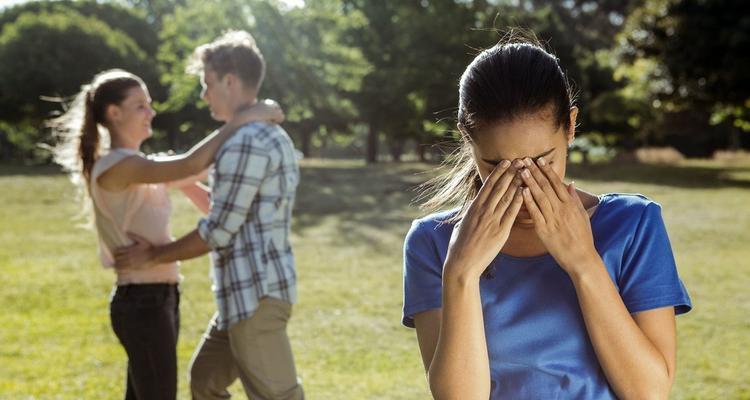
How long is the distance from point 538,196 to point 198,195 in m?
3.33

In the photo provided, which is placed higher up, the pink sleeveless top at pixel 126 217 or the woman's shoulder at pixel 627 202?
the woman's shoulder at pixel 627 202

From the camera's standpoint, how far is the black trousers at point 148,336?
4.22 metres

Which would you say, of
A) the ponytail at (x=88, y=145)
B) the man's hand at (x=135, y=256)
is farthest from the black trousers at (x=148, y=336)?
the ponytail at (x=88, y=145)

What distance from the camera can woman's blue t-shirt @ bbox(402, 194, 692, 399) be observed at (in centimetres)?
217

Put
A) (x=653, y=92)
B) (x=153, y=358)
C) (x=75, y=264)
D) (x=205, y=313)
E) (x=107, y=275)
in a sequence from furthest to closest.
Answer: (x=653, y=92) → (x=75, y=264) → (x=107, y=275) → (x=205, y=313) → (x=153, y=358)

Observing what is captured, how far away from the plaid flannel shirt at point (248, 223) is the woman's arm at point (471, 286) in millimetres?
2235

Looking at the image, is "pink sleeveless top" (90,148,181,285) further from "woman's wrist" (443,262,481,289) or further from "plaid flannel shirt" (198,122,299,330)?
"woman's wrist" (443,262,481,289)

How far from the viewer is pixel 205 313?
10508 mm

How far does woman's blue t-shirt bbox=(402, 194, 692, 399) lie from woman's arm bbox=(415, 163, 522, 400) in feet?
0.26

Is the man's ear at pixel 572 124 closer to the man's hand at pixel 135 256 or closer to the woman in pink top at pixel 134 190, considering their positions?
the woman in pink top at pixel 134 190

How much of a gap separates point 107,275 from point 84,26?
3396 cm

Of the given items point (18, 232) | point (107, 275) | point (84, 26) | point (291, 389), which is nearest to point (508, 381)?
point (291, 389)

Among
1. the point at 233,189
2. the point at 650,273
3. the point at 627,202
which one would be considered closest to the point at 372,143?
the point at 233,189

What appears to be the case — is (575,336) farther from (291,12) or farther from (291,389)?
(291,12)
